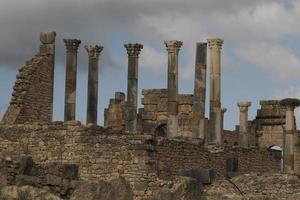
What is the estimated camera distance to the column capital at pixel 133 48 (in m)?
36.9

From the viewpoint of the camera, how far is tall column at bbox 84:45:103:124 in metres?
36.5

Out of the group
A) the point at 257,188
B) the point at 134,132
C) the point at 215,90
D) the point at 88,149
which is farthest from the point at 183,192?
the point at 215,90

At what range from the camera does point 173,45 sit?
3603 centimetres

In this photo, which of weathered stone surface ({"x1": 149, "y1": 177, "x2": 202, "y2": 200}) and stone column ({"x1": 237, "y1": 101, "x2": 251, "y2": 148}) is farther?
stone column ({"x1": 237, "y1": 101, "x2": 251, "y2": 148})

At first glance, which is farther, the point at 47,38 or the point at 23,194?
the point at 47,38

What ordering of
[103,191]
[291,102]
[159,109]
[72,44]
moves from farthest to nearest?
[159,109]
[72,44]
[291,102]
[103,191]

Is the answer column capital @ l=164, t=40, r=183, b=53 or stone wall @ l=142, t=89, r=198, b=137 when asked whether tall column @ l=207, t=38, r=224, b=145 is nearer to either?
column capital @ l=164, t=40, r=183, b=53

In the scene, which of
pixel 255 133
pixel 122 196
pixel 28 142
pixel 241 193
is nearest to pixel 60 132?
pixel 28 142

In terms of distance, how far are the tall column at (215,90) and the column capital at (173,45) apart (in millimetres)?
1254

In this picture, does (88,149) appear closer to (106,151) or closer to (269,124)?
(106,151)

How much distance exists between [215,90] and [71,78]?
19.2ft

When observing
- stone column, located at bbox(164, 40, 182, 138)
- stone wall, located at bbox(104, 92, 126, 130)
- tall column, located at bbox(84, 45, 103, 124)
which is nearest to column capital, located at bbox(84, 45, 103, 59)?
tall column, located at bbox(84, 45, 103, 124)

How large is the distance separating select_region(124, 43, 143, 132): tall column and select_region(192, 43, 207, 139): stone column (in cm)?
301

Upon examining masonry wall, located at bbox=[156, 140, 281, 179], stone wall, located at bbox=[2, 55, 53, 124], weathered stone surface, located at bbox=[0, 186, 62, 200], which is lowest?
weathered stone surface, located at bbox=[0, 186, 62, 200]
